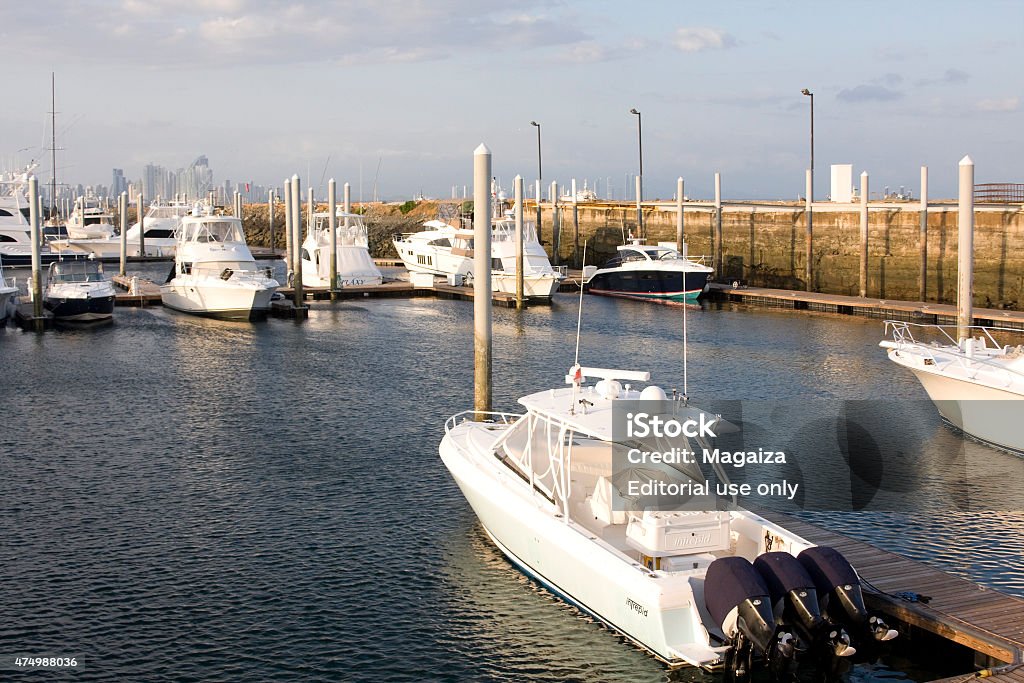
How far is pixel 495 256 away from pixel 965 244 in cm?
2670

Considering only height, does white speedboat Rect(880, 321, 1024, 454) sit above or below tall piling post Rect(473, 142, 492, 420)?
below

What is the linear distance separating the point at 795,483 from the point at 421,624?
8.32m

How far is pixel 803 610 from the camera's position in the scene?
10398 millimetres

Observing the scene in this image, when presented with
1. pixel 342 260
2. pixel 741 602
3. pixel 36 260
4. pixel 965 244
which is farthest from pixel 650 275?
pixel 741 602

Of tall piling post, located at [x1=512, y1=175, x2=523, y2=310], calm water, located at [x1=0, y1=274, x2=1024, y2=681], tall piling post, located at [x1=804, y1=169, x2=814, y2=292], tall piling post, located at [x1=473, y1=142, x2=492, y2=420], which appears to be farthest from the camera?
tall piling post, located at [x1=804, y1=169, x2=814, y2=292]

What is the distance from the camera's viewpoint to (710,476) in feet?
43.9

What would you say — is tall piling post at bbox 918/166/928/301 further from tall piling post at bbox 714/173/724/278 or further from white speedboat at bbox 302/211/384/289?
white speedboat at bbox 302/211/384/289

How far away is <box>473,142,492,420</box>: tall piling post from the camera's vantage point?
57.2 feet

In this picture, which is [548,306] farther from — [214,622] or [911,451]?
[214,622]

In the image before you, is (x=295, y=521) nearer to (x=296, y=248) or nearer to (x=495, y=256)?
(x=296, y=248)

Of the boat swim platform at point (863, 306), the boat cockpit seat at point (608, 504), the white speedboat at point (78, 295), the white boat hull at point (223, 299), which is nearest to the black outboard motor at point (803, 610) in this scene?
the boat cockpit seat at point (608, 504)

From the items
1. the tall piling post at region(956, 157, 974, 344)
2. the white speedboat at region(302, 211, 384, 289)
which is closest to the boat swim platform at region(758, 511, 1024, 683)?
the tall piling post at region(956, 157, 974, 344)

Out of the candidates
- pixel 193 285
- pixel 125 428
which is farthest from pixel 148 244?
Answer: pixel 125 428

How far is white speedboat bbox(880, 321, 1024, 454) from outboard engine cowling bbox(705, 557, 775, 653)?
409 inches
